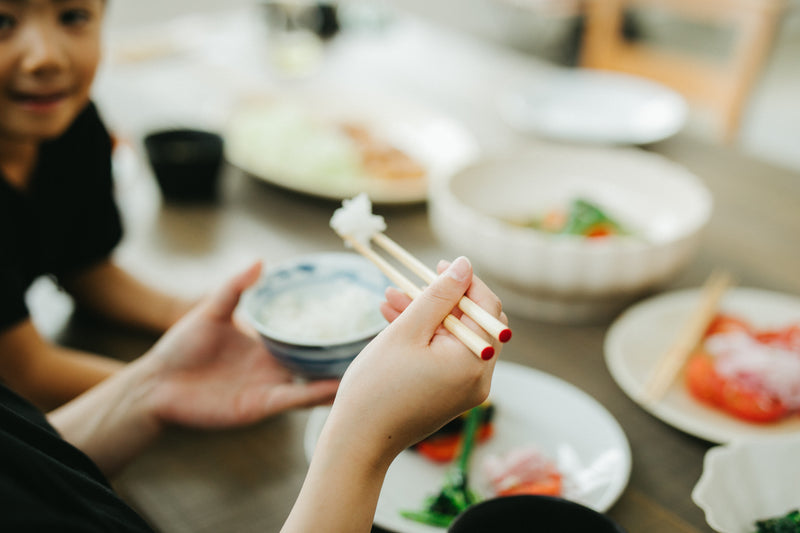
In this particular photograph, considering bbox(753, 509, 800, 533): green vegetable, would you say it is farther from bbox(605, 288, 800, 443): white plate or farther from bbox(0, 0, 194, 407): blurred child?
bbox(0, 0, 194, 407): blurred child

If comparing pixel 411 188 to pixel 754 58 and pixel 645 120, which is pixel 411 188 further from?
pixel 754 58

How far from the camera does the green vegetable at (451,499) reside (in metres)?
0.81

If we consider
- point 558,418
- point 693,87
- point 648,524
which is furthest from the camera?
point 693,87

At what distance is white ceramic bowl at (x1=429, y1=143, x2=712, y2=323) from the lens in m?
1.14

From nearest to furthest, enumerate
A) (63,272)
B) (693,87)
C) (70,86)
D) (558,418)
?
(558,418), (70,86), (63,272), (693,87)

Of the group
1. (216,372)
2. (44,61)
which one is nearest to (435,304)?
(216,372)

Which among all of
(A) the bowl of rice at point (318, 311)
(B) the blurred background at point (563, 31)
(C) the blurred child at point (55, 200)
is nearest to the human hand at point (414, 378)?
(A) the bowl of rice at point (318, 311)

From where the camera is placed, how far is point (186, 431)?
103cm

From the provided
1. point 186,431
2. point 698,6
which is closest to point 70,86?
point 186,431

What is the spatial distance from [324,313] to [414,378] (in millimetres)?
273

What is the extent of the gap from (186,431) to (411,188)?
2.68 ft

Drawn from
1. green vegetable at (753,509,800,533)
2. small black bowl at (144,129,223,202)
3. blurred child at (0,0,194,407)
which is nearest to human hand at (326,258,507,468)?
green vegetable at (753,509,800,533)

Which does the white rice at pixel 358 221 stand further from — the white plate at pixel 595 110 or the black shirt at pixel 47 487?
the white plate at pixel 595 110

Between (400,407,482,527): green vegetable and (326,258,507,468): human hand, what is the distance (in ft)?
0.60
